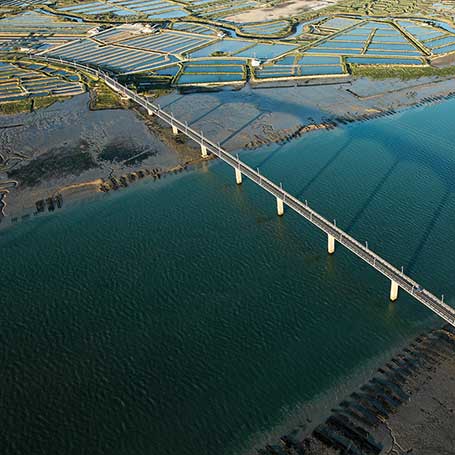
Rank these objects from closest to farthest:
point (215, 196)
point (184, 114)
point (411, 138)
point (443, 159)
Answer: point (215, 196)
point (443, 159)
point (411, 138)
point (184, 114)

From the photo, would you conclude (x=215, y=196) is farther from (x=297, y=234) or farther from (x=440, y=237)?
(x=440, y=237)

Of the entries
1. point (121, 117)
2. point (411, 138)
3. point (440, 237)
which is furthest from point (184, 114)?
point (440, 237)

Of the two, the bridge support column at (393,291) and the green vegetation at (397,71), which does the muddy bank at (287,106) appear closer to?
the green vegetation at (397,71)

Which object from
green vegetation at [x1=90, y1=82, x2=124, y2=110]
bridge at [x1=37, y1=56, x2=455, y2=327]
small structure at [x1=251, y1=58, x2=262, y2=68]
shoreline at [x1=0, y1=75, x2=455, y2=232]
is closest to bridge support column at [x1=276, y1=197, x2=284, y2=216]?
bridge at [x1=37, y1=56, x2=455, y2=327]

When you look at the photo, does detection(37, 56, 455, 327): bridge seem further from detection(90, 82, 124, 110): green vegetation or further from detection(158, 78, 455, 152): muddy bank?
detection(158, 78, 455, 152): muddy bank

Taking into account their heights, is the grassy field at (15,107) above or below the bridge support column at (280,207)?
above

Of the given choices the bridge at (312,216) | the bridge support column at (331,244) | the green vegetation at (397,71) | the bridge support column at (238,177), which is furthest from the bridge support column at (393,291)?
the green vegetation at (397,71)
